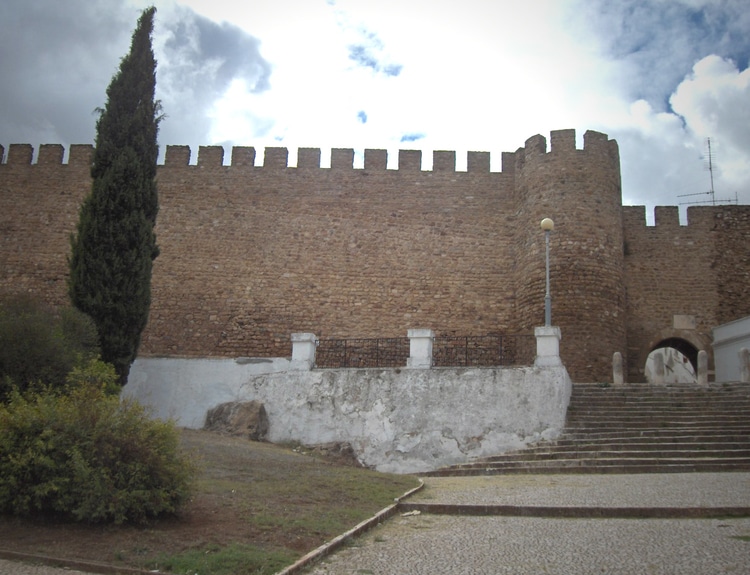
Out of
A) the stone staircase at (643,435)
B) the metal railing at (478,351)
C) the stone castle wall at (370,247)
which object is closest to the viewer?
the stone staircase at (643,435)

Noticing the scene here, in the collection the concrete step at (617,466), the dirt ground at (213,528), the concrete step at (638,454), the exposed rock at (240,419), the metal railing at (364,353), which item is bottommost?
the dirt ground at (213,528)

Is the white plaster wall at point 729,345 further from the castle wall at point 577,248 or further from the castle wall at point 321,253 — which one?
the castle wall at point 321,253

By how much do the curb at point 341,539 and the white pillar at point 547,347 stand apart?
6193 mm

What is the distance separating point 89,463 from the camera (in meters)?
6.99

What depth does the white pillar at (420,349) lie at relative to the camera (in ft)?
48.4

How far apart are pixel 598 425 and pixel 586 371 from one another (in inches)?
189

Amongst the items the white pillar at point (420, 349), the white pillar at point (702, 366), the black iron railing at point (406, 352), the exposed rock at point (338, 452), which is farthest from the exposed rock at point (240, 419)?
the white pillar at point (702, 366)

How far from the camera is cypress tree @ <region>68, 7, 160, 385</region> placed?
15055 millimetres

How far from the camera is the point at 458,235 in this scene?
21594mm

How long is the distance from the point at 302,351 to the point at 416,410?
2.75 m

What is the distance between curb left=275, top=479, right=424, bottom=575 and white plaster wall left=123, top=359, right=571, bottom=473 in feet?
17.8

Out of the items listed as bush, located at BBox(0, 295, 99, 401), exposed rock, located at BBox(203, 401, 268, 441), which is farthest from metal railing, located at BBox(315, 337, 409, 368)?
bush, located at BBox(0, 295, 99, 401)

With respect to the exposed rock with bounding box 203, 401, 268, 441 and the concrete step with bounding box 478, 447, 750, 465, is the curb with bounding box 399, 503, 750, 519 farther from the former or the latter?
the exposed rock with bounding box 203, 401, 268, 441

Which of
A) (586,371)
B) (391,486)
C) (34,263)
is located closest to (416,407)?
(391,486)
